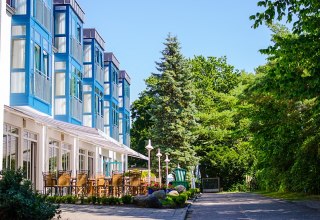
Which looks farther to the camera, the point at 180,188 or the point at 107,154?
the point at 107,154

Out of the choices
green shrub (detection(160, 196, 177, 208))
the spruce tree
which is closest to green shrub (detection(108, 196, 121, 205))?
green shrub (detection(160, 196, 177, 208))

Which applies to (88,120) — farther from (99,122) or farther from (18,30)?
(18,30)

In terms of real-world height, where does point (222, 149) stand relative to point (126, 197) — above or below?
above

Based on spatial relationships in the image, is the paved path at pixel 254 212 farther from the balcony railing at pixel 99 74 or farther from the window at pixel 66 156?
the balcony railing at pixel 99 74

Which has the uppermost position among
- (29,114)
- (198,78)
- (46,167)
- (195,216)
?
(198,78)

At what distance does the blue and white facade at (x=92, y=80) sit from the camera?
37.4m

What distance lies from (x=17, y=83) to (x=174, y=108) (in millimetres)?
27371

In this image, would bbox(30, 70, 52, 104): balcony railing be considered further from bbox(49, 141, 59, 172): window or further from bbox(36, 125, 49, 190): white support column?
bbox(49, 141, 59, 172): window

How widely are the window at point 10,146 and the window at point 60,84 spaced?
7.43 m

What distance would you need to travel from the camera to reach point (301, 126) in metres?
24.1

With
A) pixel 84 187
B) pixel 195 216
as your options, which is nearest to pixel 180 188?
pixel 84 187

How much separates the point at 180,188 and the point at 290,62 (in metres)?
14.0

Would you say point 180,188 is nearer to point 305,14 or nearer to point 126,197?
point 126,197

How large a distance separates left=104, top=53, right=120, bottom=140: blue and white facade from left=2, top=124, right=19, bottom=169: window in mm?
22154
